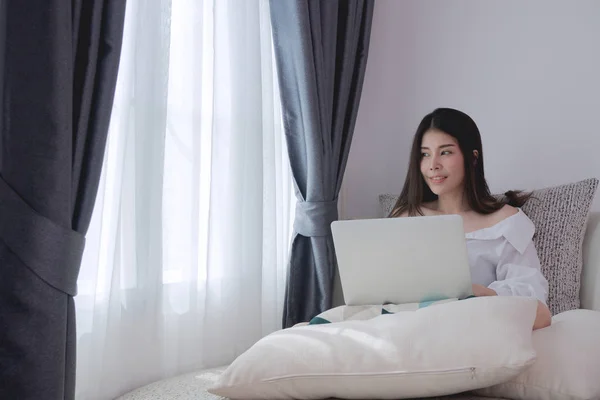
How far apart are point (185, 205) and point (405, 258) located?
711 millimetres

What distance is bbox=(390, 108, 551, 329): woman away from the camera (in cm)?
191

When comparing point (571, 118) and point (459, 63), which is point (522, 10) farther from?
point (571, 118)

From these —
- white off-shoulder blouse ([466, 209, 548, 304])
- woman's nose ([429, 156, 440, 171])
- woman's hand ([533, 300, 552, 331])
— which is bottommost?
woman's hand ([533, 300, 552, 331])

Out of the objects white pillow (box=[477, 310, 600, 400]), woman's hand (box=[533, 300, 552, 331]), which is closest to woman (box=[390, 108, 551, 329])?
woman's hand (box=[533, 300, 552, 331])

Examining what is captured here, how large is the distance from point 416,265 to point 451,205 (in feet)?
2.51

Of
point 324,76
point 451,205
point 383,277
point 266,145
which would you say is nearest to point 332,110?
point 324,76

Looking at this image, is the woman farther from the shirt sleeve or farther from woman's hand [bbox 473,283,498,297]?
woman's hand [bbox 473,283,498,297]

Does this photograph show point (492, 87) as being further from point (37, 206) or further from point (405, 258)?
point (37, 206)

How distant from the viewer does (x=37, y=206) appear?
133 cm

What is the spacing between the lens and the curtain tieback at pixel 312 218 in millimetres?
2170

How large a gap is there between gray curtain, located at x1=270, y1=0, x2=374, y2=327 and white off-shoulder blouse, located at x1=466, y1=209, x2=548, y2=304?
0.52 meters

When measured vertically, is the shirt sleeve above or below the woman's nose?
below

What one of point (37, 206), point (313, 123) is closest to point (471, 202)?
point (313, 123)

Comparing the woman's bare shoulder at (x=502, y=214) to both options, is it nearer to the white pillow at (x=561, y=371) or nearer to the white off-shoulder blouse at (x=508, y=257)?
the white off-shoulder blouse at (x=508, y=257)
